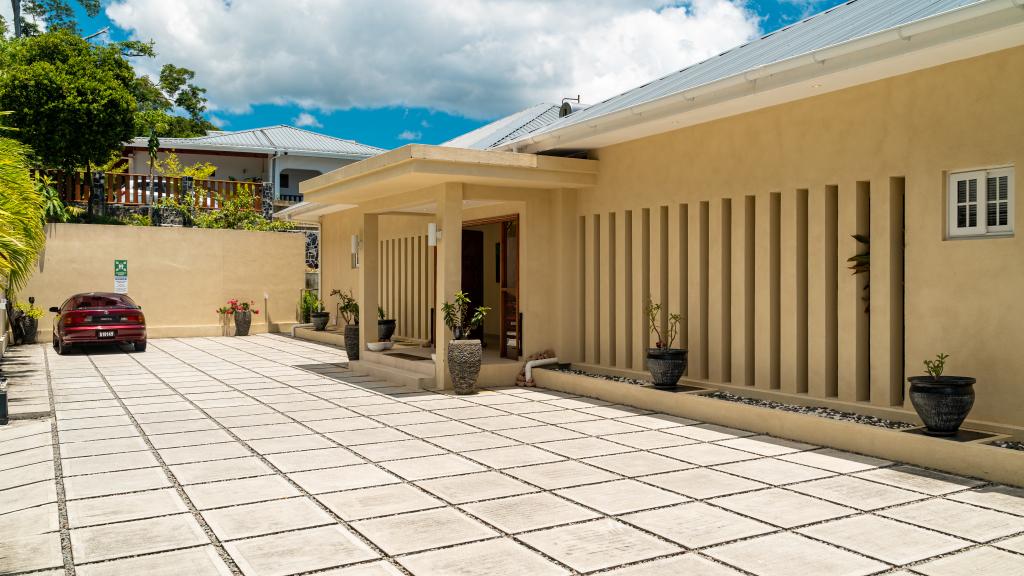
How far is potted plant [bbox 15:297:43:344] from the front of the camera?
1764cm

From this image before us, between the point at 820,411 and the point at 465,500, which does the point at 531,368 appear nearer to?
the point at 820,411

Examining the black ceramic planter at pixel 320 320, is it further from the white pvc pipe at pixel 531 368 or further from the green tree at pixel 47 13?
the green tree at pixel 47 13

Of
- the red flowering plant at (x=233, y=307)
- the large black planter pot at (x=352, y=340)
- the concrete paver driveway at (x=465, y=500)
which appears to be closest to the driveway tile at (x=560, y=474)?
the concrete paver driveway at (x=465, y=500)

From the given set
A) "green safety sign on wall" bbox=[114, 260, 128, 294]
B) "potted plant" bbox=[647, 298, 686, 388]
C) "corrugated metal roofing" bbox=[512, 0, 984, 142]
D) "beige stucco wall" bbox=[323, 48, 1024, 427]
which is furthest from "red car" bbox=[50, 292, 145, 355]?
"potted plant" bbox=[647, 298, 686, 388]

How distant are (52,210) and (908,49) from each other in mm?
19521

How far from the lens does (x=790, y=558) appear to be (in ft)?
13.9

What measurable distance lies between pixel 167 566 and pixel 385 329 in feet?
35.0

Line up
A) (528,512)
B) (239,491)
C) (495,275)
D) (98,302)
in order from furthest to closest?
(495,275), (98,302), (239,491), (528,512)

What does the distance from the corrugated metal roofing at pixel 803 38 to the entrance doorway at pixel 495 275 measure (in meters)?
2.32

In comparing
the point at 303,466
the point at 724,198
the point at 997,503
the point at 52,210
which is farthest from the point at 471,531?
the point at 52,210

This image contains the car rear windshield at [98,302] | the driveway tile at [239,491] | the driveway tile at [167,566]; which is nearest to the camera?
the driveway tile at [167,566]

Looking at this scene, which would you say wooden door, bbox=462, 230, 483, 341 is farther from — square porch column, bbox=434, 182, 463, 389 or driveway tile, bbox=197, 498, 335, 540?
driveway tile, bbox=197, 498, 335, 540

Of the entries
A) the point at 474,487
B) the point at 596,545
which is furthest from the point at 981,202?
the point at 474,487

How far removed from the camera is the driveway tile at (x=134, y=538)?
433 centimetres
